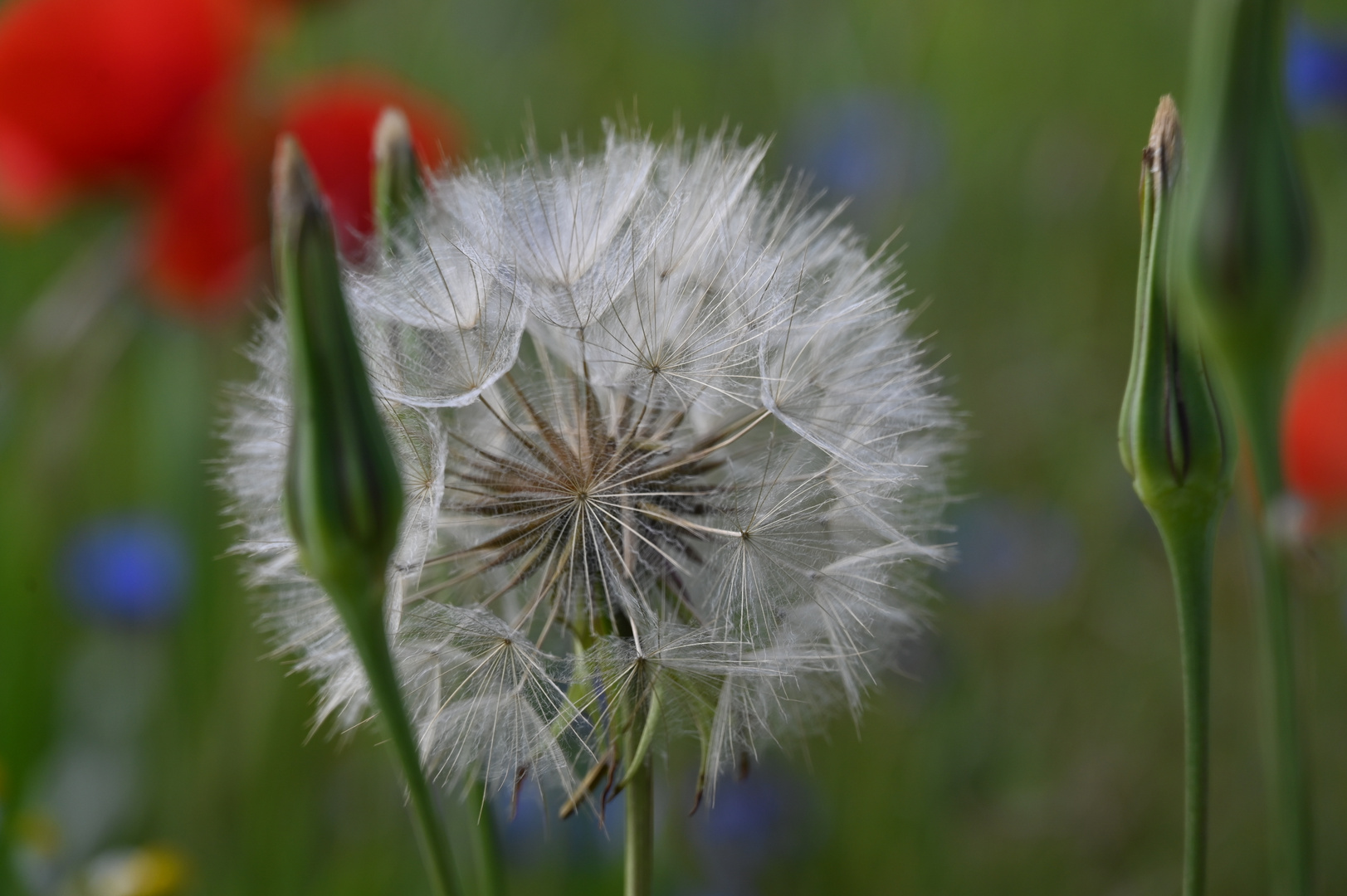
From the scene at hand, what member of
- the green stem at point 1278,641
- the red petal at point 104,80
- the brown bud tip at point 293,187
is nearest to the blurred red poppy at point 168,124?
the red petal at point 104,80

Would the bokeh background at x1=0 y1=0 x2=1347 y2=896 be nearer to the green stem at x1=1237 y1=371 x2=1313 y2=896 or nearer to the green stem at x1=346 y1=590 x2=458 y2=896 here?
the green stem at x1=1237 y1=371 x2=1313 y2=896

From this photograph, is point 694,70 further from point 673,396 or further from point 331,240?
point 331,240

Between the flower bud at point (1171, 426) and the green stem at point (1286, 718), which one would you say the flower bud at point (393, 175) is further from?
the green stem at point (1286, 718)

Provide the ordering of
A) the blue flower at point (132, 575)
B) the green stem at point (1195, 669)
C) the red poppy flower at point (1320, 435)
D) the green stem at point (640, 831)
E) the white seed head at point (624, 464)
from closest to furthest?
the green stem at point (1195, 669), the green stem at point (640, 831), the white seed head at point (624, 464), the red poppy flower at point (1320, 435), the blue flower at point (132, 575)

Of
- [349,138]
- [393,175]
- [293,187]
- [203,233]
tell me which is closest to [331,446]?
[293,187]

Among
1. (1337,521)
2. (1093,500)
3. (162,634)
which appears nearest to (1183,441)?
(1337,521)

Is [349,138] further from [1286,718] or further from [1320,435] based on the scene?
[1286,718]
